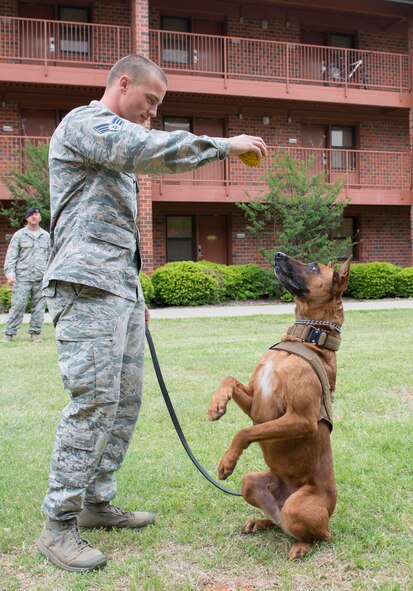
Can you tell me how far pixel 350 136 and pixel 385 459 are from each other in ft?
60.1

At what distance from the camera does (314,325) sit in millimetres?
2998

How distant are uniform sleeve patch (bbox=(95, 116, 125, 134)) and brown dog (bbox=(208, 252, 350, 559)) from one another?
3.45 feet

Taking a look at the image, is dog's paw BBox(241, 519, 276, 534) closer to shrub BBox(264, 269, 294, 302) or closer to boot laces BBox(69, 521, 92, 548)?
boot laces BBox(69, 521, 92, 548)

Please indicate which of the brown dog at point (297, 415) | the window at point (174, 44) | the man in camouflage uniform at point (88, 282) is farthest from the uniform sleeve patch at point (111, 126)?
the window at point (174, 44)

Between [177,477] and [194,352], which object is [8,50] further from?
[177,477]

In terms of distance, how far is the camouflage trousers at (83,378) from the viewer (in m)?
2.62

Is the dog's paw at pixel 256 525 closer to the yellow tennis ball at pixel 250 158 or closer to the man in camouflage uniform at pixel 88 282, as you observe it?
the man in camouflage uniform at pixel 88 282

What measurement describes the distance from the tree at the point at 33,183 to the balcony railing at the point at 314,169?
0.75 m

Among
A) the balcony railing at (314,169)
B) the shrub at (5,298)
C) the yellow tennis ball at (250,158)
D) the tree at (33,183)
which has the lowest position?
the shrub at (5,298)

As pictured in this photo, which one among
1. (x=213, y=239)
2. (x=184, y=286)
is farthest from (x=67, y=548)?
(x=213, y=239)

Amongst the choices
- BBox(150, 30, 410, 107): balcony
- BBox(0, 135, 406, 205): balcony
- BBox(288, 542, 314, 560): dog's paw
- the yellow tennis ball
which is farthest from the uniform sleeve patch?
BBox(150, 30, 410, 107): balcony

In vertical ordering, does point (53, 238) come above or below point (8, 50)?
below

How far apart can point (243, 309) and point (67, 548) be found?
11703mm

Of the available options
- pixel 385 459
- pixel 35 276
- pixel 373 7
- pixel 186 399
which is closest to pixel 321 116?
pixel 373 7
